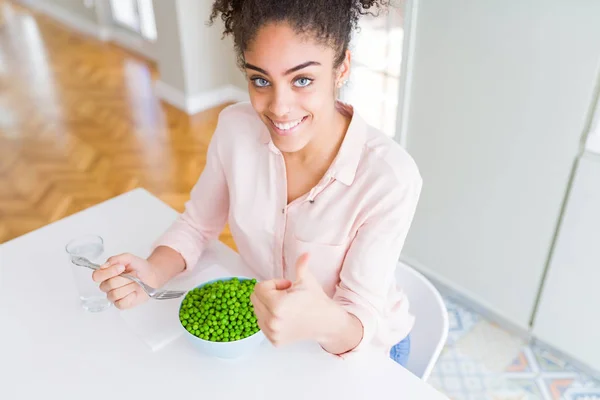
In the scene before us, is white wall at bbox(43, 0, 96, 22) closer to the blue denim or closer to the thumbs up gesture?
the blue denim

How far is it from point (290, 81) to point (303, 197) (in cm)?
25

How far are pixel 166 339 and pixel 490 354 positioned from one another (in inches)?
57.1

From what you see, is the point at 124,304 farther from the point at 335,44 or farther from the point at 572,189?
the point at 572,189

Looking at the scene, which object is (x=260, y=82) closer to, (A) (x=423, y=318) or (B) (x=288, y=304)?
(B) (x=288, y=304)

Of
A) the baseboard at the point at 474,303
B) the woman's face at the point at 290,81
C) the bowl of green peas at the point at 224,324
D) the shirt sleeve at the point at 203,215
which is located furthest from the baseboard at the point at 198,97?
the bowl of green peas at the point at 224,324

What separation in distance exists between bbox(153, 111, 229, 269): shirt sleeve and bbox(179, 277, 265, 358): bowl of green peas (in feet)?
0.80

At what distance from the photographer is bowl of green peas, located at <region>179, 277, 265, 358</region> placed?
94 cm

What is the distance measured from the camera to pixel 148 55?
454cm

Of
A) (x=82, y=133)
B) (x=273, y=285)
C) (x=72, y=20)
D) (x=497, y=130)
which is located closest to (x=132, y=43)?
(x=72, y=20)

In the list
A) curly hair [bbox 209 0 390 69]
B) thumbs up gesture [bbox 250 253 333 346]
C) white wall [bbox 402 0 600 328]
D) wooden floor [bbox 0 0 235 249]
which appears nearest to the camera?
thumbs up gesture [bbox 250 253 333 346]

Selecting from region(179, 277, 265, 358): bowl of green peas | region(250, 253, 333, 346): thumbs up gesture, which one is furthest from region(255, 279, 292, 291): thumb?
region(179, 277, 265, 358): bowl of green peas

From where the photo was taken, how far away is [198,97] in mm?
3754

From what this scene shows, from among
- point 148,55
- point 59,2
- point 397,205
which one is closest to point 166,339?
point 397,205

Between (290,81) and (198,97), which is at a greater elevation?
(290,81)
